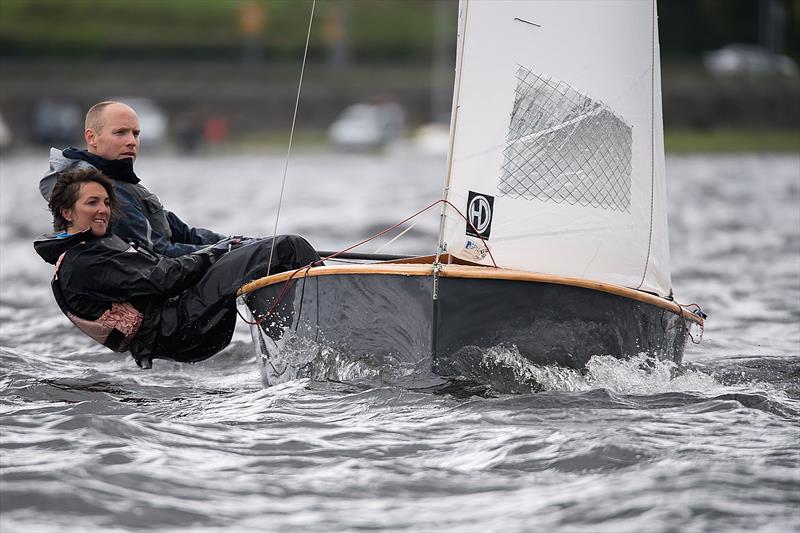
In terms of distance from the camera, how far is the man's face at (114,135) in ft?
22.3

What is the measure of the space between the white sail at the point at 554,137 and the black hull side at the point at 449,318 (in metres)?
0.43

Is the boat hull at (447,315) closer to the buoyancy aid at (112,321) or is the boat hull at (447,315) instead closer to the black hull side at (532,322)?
the black hull side at (532,322)

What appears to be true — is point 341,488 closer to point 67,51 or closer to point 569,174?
point 569,174

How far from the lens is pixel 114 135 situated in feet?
22.3

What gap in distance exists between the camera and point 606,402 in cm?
654

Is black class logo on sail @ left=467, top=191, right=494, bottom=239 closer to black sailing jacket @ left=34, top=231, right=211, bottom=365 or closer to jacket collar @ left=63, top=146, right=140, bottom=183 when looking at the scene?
black sailing jacket @ left=34, top=231, right=211, bottom=365

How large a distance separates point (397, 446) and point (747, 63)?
60.8 meters

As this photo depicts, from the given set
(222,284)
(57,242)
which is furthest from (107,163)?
(222,284)

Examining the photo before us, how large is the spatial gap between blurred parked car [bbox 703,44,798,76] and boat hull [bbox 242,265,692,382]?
55.7 m

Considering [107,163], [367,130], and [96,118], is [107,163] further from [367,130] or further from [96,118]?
[367,130]

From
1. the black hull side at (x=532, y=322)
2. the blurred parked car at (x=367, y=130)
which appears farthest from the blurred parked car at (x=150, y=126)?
the black hull side at (x=532, y=322)

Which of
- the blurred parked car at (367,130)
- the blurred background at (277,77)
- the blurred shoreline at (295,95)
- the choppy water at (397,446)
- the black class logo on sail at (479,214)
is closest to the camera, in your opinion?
the choppy water at (397,446)

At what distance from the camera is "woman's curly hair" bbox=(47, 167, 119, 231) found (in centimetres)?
650

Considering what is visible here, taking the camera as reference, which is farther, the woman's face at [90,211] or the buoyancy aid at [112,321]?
the buoyancy aid at [112,321]
